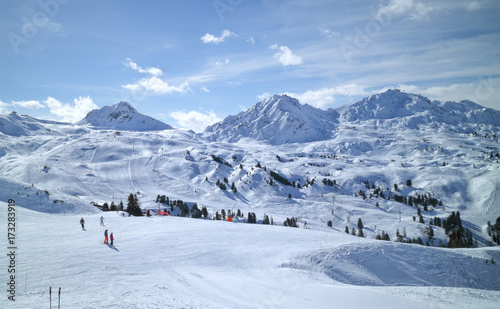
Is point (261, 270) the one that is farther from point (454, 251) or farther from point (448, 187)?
point (448, 187)

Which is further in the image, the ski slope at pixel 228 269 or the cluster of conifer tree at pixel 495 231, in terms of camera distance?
the cluster of conifer tree at pixel 495 231

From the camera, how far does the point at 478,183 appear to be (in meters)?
194

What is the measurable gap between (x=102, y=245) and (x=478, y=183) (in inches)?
9400

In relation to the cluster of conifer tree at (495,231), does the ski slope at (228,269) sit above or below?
above

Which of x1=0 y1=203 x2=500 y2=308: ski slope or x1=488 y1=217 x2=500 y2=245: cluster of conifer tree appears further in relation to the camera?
x1=488 y1=217 x2=500 y2=245: cluster of conifer tree

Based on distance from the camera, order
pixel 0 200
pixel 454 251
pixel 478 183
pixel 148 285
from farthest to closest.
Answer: pixel 478 183
pixel 0 200
pixel 454 251
pixel 148 285

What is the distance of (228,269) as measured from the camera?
29812 mm

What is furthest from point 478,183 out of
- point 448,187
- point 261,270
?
point 261,270

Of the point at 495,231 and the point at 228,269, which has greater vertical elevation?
the point at 228,269

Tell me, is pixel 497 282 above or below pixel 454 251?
below

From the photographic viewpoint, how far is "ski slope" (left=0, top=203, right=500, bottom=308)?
21.4 meters

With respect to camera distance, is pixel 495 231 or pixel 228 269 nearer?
pixel 228 269

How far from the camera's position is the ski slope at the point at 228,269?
21.4 meters

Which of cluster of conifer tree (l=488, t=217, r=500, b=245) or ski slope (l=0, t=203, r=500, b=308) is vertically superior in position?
ski slope (l=0, t=203, r=500, b=308)
